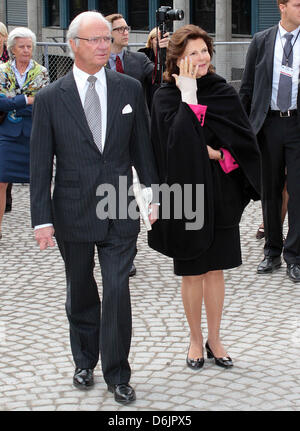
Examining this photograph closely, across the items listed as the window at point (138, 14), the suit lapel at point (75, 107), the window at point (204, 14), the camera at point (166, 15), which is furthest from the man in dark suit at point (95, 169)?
the window at point (138, 14)

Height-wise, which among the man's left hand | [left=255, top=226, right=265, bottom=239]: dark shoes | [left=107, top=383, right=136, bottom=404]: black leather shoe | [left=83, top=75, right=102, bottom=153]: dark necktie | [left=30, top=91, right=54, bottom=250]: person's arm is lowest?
[left=255, top=226, right=265, bottom=239]: dark shoes

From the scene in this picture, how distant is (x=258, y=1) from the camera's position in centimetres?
2645

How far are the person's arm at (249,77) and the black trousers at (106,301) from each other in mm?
3268

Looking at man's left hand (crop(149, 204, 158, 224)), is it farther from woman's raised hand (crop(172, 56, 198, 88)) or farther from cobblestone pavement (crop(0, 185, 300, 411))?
cobblestone pavement (crop(0, 185, 300, 411))

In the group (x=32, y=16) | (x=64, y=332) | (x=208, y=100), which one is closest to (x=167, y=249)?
(x=208, y=100)

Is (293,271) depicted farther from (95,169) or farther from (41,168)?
(41,168)

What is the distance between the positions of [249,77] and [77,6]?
2862cm

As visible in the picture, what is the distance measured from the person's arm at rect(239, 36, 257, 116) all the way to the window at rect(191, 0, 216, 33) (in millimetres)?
20916

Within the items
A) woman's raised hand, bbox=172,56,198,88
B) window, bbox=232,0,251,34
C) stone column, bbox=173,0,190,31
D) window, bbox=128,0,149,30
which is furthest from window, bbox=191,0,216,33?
woman's raised hand, bbox=172,56,198,88

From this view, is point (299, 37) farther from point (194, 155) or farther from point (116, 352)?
point (116, 352)

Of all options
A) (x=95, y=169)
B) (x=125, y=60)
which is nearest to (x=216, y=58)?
(x=125, y=60)

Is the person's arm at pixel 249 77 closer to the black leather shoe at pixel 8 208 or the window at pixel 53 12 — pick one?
the black leather shoe at pixel 8 208

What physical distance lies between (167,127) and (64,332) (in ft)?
5.71

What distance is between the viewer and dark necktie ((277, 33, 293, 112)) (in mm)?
7480
